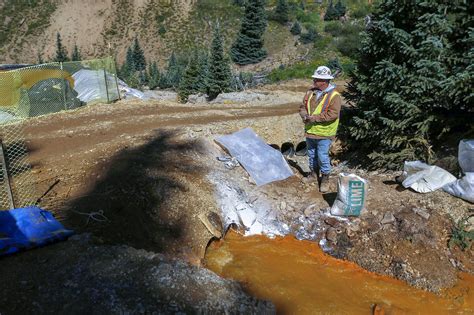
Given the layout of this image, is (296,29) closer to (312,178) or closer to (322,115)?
(312,178)

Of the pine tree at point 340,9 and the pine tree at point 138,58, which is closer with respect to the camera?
the pine tree at point 340,9

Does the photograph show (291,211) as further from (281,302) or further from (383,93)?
(383,93)

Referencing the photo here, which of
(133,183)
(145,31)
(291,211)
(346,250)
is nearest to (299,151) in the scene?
(291,211)

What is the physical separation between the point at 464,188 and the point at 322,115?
2.40 metres

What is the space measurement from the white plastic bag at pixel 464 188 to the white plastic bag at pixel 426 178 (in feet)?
0.39

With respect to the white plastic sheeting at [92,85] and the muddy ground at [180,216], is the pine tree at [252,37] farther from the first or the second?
the muddy ground at [180,216]

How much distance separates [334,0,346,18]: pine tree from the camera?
52.1 meters

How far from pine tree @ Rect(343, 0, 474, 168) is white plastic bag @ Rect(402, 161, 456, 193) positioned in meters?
0.46

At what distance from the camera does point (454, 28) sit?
6.57 m

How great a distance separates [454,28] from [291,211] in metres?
4.12

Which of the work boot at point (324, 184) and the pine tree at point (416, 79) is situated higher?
the pine tree at point (416, 79)

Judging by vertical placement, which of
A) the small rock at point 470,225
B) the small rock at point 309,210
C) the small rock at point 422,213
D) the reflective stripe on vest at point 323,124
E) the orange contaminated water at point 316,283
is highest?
the reflective stripe on vest at point 323,124

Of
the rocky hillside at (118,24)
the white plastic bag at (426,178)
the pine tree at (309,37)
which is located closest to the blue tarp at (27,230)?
the white plastic bag at (426,178)

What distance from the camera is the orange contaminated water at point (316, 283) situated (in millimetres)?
4727
